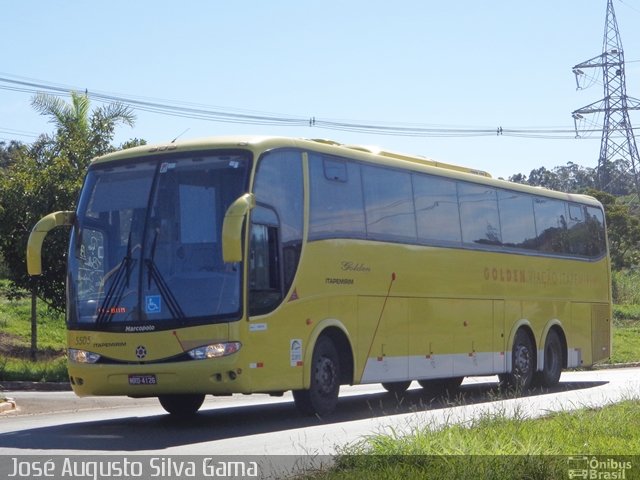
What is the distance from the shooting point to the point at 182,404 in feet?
54.5

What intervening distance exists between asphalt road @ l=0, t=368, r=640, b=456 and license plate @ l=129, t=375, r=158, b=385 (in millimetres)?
633

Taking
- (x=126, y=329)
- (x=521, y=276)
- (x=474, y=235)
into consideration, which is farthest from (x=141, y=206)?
(x=521, y=276)

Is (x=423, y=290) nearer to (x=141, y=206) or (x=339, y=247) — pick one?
(x=339, y=247)

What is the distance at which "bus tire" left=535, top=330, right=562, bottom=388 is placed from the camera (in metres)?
23.0

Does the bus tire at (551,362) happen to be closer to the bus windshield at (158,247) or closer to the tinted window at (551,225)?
the tinted window at (551,225)

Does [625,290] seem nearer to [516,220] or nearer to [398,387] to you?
[516,220]

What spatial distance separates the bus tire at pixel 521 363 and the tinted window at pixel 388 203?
4.71 m

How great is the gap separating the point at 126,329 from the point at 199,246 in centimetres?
140

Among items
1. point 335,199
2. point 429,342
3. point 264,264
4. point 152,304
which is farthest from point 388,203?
point 152,304

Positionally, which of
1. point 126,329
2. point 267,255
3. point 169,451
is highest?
point 267,255

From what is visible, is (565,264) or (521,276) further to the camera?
(565,264)

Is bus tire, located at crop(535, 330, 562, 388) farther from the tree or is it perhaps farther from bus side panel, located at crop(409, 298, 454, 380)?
the tree

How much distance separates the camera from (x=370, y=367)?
16828 mm

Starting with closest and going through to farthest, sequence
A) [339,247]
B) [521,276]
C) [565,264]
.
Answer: [339,247]
[521,276]
[565,264]
